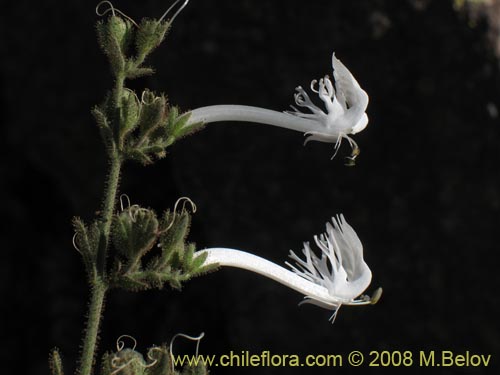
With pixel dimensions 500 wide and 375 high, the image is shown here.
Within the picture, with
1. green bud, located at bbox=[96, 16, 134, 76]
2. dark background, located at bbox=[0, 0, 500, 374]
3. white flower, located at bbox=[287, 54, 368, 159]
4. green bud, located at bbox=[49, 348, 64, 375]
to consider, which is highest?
dark background, located at bbox=[0, 0, 500, 374]

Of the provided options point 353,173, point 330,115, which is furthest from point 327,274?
point 353,173

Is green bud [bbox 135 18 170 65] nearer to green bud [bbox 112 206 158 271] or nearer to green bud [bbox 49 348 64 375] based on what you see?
green bud [bbox 112 206 158 271]

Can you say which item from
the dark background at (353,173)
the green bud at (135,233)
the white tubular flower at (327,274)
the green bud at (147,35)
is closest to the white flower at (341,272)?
the white tubular flower at (327,274)

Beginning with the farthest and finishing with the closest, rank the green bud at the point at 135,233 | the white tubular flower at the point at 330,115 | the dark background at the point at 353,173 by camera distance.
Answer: the dark background at the point at 353,173
the white tubular flower at the point at 330,115
the green bud at the point at 135,233

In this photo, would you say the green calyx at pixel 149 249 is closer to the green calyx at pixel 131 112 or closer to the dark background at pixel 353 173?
the green calyx at pixel 131 112

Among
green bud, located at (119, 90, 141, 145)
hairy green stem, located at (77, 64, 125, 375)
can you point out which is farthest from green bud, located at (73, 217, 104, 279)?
green bud, located at (119, 90, 141, 145)

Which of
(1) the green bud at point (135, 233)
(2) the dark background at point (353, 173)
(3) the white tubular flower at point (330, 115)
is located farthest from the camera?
(2) the dark background at point (353, 173)

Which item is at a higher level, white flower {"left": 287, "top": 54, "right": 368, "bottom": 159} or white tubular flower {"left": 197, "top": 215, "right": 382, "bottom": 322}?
white flower {"left": 287, "top": 54, "right": 368, "bottom": 159}

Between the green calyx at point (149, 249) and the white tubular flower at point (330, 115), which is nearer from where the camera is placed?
the green calyx at point (149, 249)
